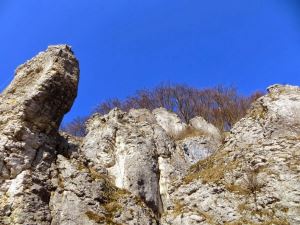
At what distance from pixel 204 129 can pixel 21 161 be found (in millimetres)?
23581

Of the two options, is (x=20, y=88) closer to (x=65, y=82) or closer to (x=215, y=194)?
(x=65, y=82)

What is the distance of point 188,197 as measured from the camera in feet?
41.2

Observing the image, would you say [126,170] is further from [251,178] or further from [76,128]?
[76,128]

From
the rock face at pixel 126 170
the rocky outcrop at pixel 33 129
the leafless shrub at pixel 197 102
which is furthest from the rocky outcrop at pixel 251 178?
the leafless shrub at pixel 197 102

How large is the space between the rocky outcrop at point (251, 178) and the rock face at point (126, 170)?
3cm

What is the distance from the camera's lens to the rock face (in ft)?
35.6

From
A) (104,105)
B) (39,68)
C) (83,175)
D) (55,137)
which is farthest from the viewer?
(104,105)

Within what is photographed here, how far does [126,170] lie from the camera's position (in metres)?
14.3

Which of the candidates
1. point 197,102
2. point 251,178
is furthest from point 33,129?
Answer: point 197,102

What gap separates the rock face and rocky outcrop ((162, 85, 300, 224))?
3 centimetres

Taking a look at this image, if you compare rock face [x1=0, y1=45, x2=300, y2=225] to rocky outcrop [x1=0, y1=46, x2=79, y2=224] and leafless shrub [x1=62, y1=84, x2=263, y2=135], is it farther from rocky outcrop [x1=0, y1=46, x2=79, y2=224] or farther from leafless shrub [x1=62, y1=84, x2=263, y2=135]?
leafless shrub [x1=62, y1=84, x2=263, y2=135]

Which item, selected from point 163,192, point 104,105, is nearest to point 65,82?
point 163,192

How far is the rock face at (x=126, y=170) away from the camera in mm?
10836

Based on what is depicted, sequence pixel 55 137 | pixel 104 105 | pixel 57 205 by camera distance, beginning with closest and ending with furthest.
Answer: pixel 57 205 → pixel 55 137 → pixel 104 105
